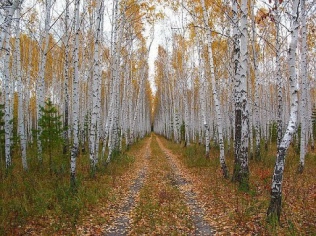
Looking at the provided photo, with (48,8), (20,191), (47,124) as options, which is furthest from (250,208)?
(48,8)

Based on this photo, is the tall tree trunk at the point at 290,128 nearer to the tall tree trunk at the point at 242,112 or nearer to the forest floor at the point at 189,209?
the forest floor at the point at 189,209

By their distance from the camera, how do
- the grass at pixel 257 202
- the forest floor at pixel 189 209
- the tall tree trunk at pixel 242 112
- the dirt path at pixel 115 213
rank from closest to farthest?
1. the grass at pixel 257 202
2. the forest floor at pixel 189 209
3. the dirt path at pixel 115 213
4. the tall tree trunk at pixel 242 112

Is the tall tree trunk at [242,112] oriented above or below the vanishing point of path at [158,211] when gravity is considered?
above

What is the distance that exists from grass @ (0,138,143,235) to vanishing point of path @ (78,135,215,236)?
625 millimetres

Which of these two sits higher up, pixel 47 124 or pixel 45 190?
pixel 47 124

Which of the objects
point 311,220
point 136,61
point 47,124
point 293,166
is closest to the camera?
point 311,220

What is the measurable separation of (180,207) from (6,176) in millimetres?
6265

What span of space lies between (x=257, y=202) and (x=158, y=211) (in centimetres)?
245

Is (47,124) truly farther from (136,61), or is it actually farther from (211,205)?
(136,61)

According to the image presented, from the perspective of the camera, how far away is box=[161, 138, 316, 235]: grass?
5.07 metres

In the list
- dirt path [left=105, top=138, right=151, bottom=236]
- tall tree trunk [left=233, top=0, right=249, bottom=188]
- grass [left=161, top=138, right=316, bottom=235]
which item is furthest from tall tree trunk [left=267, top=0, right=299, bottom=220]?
dirt path [left=105, top=138, right=151, bottom=236]

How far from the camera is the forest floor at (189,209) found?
5.18 meters

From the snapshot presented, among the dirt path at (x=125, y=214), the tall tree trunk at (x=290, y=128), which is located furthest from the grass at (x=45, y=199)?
the tall tree trunk at (x=290, y=128)

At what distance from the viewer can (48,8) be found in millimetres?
11109
